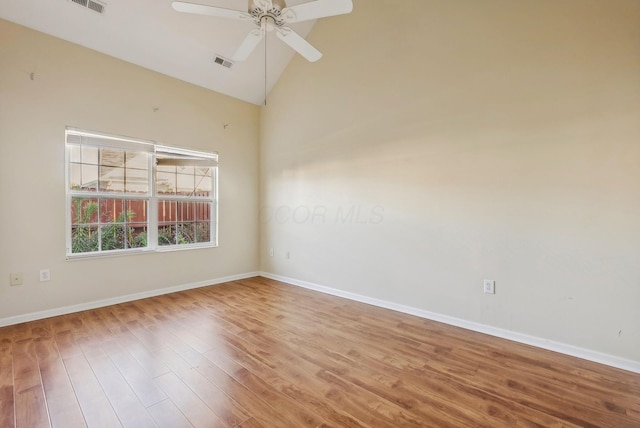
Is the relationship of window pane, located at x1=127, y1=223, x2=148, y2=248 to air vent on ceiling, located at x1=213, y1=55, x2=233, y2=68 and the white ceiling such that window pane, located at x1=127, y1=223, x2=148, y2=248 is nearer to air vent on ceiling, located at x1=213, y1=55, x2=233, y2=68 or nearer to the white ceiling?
the white ceiling

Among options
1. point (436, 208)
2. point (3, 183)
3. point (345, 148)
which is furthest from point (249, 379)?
point (3, 183)

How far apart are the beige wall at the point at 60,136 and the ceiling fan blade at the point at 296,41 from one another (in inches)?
86.8

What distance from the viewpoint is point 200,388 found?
5.94 feet

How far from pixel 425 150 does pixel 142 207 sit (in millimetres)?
3492

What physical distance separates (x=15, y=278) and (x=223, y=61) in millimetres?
3317

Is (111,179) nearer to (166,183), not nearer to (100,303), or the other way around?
(166,183)

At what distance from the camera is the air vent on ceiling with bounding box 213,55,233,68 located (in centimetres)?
377

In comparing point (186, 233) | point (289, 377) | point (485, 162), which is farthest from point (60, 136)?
point (485, 162)

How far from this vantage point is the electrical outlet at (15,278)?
2766mm

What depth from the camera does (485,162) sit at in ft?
8.63

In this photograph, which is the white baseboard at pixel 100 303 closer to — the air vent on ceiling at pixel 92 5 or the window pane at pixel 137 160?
the window pane at pixel 137 160

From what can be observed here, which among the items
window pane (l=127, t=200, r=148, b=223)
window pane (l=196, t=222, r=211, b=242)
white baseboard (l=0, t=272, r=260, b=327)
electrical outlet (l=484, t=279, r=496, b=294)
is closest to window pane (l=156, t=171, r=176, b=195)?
window pane (l=127, t=200, r=148, b=223)

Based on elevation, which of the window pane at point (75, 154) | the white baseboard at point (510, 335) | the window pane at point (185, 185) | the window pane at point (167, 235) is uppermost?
the window pane at point (75, 154)

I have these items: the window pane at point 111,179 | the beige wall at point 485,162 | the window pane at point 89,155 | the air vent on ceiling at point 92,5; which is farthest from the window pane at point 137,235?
the air vent on ceiling at point 92,5
